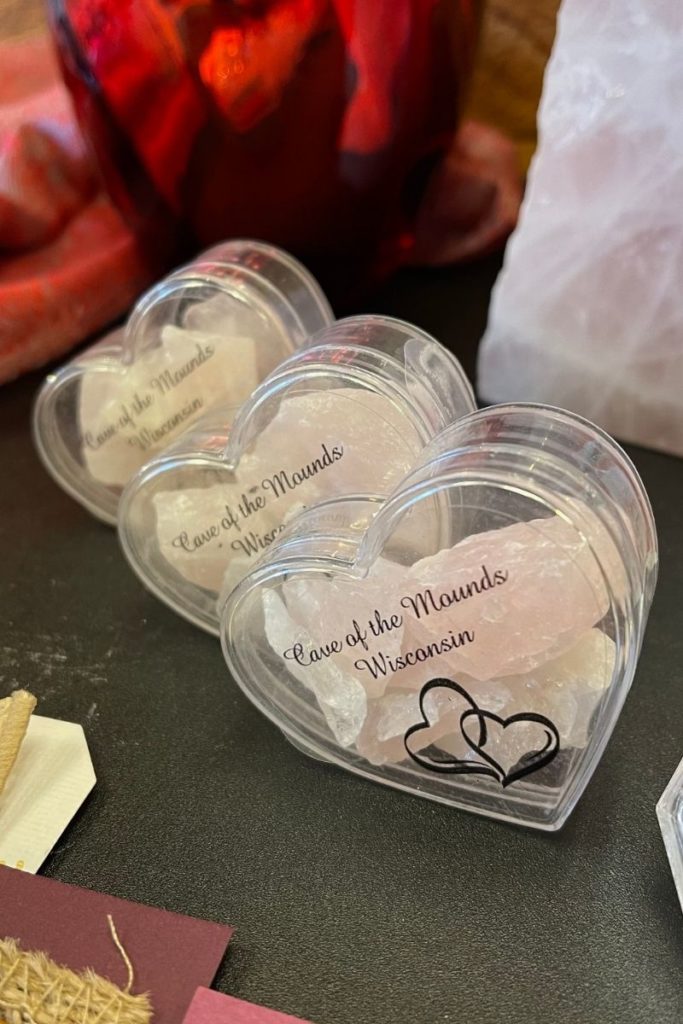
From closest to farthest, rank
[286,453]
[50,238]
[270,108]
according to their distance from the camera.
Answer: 1. [286,453]
2. [270,108]
3. [50,238]

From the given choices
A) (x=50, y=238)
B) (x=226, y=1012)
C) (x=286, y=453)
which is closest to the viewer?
(x=226, y=1012)

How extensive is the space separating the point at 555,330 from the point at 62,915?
0.42 meters

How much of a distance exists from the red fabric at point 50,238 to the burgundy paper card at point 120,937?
17.3 inches

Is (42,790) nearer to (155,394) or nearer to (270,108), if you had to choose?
(155,394)

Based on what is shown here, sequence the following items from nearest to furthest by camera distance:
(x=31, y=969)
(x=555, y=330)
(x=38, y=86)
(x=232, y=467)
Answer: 1. (x=31, y=969)
2. (x=232, y=467)
3. (x=555, y=330)
4. (x=38, y=86)

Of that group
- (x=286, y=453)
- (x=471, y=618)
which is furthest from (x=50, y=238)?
(x=471, y=618)

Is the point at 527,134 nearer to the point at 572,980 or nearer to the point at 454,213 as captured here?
the point at 454,213

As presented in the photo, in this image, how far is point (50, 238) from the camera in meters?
0.73

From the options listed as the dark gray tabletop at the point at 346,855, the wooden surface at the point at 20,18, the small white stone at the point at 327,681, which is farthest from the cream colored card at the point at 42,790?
the wooden surface at the point at 20,18

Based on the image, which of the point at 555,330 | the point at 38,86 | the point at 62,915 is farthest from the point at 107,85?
the point at 62,915

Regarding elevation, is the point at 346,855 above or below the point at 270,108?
below

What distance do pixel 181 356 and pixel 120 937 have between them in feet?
1.00

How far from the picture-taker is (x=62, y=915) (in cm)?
36

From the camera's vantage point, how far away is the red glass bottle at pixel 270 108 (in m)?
0.55
